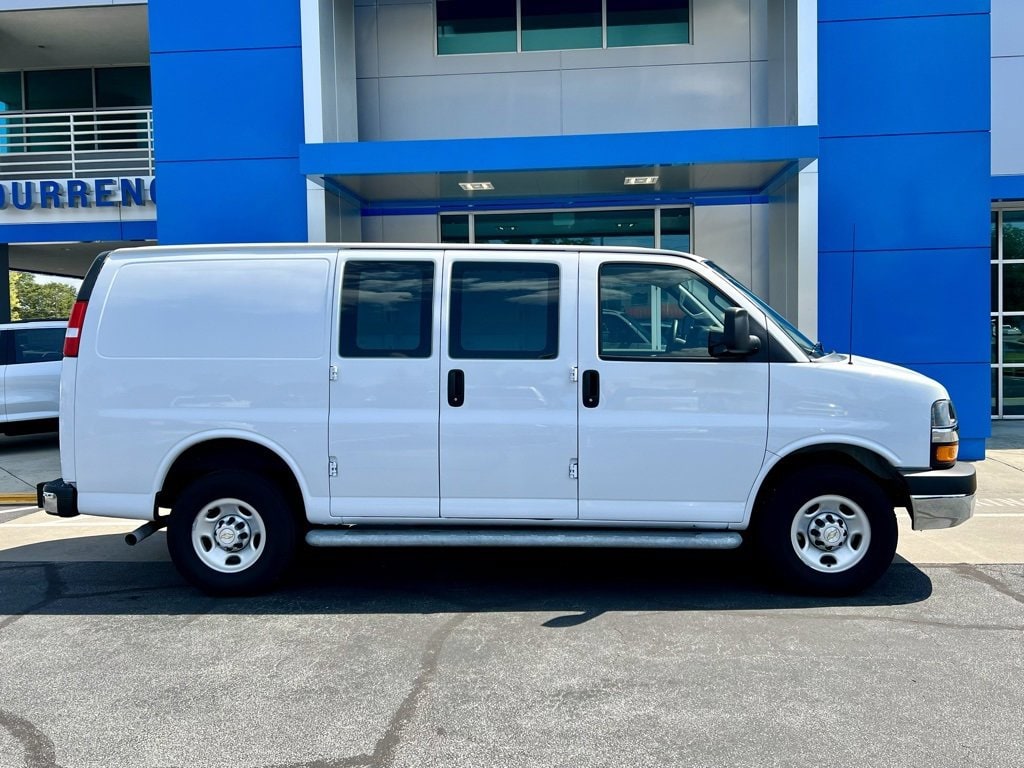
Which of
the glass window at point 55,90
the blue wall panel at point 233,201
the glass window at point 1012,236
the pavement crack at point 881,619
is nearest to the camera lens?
the pavement crack at point 881,619

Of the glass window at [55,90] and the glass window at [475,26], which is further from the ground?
the glass window at [55,90]

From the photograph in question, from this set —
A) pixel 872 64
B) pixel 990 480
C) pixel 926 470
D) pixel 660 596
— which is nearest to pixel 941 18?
pixel 872 64

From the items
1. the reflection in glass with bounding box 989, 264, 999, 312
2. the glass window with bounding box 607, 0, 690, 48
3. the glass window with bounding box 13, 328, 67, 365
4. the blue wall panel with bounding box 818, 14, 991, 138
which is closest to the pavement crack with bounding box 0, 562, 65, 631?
the glass window with bounding box 13, 328, 67, 365

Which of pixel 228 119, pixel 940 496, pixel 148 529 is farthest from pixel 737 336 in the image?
pixel 228 119

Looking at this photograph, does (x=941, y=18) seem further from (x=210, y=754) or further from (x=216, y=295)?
(x=210, y=754)

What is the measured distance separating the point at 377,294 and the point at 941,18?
8.62 metres

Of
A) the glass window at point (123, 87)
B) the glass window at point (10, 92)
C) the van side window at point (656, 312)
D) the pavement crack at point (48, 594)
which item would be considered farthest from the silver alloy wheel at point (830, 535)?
the glass window at point (10, 92)

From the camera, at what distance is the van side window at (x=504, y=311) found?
550cm

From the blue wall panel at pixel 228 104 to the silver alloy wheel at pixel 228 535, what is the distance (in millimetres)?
6718

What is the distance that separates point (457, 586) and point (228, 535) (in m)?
1.55

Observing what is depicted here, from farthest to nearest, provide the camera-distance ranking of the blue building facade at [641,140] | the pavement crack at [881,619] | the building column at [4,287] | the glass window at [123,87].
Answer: the glass window at [123,87]
the building column at [4,287]
the blue building facade at [641,140]
the pavement crack at [881,619]

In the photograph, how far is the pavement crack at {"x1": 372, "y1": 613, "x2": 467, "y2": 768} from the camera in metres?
3.55

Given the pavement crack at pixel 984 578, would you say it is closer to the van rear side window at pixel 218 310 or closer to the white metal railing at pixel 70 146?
the van rear side window at pixel 218 310

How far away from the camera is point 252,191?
36.8ft
